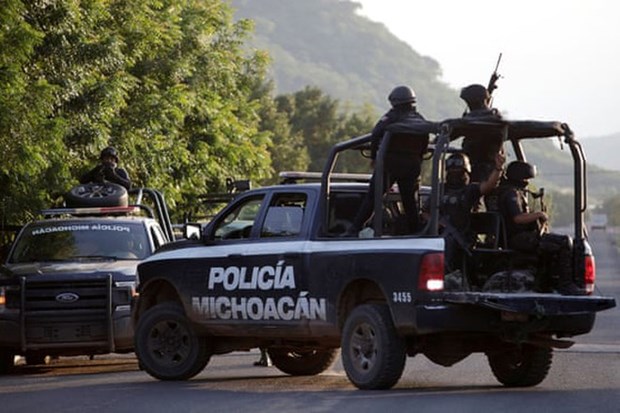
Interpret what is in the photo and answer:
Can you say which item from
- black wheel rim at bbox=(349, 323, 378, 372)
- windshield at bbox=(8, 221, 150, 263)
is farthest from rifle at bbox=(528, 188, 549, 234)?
windshield at bbox=(8, 221, 150, 263)

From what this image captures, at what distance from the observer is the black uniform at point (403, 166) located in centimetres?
1509

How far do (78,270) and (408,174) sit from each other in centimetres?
484

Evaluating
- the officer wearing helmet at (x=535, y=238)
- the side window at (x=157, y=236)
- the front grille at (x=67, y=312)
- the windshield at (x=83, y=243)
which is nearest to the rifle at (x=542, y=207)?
the officer wearing helmet at (x=535, y=238)

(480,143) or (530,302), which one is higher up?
(480,143)

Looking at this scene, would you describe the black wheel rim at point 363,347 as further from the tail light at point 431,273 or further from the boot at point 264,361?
the boot at point 264,361

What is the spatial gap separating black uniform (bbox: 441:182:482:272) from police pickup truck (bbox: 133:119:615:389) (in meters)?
0.17

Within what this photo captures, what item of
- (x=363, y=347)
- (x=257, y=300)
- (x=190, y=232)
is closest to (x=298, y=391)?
(x=363, y=347)

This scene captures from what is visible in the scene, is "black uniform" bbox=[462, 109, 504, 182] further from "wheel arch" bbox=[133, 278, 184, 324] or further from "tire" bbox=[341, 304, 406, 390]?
"wheel arch" bbox=[133, 278, 184, 324]

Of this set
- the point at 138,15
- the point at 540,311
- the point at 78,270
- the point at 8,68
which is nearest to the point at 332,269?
the point at 540,311

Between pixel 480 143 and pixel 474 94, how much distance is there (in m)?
0.47

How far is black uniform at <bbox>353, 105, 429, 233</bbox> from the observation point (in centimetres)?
1509

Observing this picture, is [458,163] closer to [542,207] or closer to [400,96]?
[400,96]

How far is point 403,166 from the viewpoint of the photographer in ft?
49.7

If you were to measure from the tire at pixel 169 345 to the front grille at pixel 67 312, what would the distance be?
4.44 ft
